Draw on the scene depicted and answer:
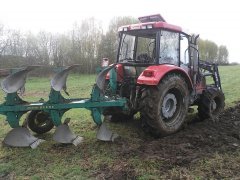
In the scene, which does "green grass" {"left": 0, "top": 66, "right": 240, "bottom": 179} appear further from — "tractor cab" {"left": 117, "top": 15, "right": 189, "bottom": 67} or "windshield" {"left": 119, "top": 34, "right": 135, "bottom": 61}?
"windshield" {"left": 119, "top": 34, "right": 135, "bottom": 61}

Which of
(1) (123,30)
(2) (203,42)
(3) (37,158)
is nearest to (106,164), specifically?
(3) (37,158)

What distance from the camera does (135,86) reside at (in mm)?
6418

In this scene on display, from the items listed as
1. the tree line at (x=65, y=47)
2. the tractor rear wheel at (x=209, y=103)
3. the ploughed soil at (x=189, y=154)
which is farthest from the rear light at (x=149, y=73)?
the tree line at (x=65, y=47)

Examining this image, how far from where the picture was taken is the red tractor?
5805mm

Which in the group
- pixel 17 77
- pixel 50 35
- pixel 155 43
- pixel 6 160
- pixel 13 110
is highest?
pixel 50 35

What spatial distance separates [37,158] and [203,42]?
2331 inches

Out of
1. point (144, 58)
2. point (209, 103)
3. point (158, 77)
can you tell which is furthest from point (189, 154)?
point (209, 103)

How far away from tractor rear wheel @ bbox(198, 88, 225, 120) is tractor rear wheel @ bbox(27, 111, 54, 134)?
3.39m

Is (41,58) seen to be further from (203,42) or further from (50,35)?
(203,42)

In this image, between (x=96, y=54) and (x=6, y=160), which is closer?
(x=6, y=160)

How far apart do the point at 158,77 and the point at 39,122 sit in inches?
97.3

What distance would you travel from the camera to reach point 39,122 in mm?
6453

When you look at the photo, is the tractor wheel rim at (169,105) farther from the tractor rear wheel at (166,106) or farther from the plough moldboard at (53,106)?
the plough moldboard at (53,106)

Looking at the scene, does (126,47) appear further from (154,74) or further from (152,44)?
(154,74)
